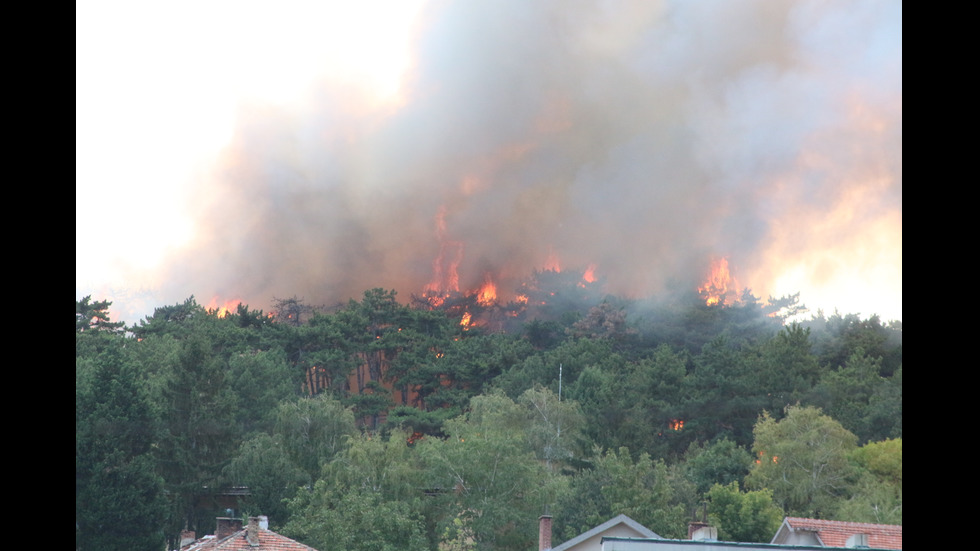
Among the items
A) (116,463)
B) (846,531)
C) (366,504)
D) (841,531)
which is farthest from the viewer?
(116,463)

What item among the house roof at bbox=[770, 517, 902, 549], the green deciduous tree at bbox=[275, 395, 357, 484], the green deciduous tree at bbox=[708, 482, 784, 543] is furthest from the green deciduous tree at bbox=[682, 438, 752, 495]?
the house roof at bbox=[770, 517, 902, 549]

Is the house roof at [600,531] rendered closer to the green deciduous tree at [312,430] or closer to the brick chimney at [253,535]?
the brick chimney at [253,535]

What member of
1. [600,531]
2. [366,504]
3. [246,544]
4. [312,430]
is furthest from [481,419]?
[246,544]

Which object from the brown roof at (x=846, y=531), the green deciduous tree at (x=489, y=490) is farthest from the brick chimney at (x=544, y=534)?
the brown roof at (x=846, y=531)

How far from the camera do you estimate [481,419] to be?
55625 mm

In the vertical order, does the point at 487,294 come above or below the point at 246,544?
above

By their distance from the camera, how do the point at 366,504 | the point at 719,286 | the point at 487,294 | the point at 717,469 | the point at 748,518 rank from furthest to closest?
the point at 487,294, the point at 719,286, the point at 717,469, the point at 748,518, the point at 366,504

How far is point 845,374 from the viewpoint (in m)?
60.3

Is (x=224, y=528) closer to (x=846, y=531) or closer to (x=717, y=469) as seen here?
(x=846, y=531)

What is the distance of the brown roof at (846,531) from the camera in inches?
1033

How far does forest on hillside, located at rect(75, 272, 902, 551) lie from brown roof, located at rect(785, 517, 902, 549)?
33.7 ft

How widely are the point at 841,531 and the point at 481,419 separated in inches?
1130

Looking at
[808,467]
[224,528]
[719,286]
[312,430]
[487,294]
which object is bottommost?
[808,467]
